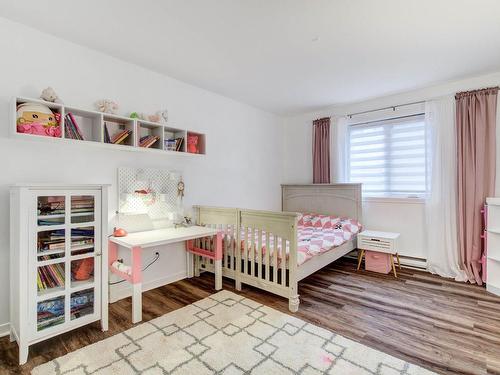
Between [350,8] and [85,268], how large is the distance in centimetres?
278

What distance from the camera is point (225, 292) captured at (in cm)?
287

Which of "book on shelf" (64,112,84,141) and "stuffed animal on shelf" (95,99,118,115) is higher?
"stuffed animal on shelf" (95,99,118,115)

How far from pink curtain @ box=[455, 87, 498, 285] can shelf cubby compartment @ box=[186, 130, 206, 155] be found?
3.10 metres

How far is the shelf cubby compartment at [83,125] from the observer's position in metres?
2.24

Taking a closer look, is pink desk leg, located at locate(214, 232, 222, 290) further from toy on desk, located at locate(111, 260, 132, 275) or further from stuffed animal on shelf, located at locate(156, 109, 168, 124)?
stuffed animal on shelf, located at locate(156, 109, 168, 124)

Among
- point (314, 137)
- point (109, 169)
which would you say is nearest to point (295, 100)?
point (314, 137)

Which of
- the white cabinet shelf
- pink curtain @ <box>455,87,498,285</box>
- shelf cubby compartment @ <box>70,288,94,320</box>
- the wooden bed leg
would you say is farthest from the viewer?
pink curtain @ <box>455,87,498,285</box>

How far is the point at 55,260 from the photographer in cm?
192

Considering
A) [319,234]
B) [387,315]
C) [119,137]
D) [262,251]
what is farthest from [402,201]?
[119,137]

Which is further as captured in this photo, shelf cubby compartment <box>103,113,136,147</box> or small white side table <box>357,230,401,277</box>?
small white side table <box>357,230,401,277</box>

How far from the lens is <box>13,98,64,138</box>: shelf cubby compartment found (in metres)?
1.99

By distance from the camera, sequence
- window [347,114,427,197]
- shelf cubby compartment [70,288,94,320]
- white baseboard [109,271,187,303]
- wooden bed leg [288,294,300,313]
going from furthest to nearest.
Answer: window [347,114,427,197], white baseboard [109,271,187,303], wooden bed leg [288,294,300,313], shelf cubby compartment [70,288,94,320]

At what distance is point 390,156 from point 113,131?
11.9ft

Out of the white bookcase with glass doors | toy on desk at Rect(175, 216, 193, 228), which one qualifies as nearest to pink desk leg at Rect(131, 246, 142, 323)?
the white bookcase with glass doors
